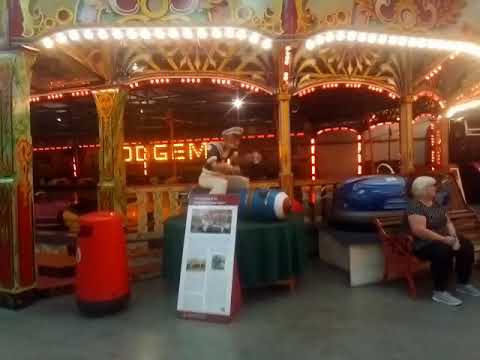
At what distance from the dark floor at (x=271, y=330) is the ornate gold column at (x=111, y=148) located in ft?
7.43

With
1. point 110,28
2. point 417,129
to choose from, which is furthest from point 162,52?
point 417,129

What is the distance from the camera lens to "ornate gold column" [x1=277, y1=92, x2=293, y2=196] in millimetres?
6609

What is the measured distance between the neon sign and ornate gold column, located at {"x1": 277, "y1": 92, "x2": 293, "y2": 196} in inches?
224

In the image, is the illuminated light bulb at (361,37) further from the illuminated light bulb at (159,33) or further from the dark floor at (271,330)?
the dark floor at (271,330)

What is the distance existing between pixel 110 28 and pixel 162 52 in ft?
7.81

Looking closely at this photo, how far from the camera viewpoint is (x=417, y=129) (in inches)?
506

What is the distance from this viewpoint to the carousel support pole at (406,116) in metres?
7.68

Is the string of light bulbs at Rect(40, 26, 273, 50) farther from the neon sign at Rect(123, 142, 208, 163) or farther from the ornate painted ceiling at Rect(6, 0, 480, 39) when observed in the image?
the neon sign at Rect(123, 142, 208, 163)

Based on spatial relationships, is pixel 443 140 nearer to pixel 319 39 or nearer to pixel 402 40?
pixel 402 40

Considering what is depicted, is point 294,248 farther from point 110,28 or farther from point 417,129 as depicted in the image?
point 417,129

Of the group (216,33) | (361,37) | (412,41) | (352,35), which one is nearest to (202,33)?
(216,33)

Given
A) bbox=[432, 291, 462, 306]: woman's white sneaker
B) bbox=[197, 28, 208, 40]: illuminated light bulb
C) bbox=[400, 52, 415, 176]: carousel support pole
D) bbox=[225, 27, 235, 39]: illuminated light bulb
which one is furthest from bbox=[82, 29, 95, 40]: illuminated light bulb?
bbox=[400, 52, 415, 176]: carousel support pole

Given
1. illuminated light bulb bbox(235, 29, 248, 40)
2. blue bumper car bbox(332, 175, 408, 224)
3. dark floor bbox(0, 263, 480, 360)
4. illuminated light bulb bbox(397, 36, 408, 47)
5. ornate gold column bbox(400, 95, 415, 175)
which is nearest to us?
dark floor bbox(0, 263, 480, 360)

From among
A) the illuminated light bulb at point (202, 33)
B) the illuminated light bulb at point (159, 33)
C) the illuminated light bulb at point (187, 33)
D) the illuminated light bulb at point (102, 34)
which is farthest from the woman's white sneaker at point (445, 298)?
the illuminated light bulb at point (102, 34)
